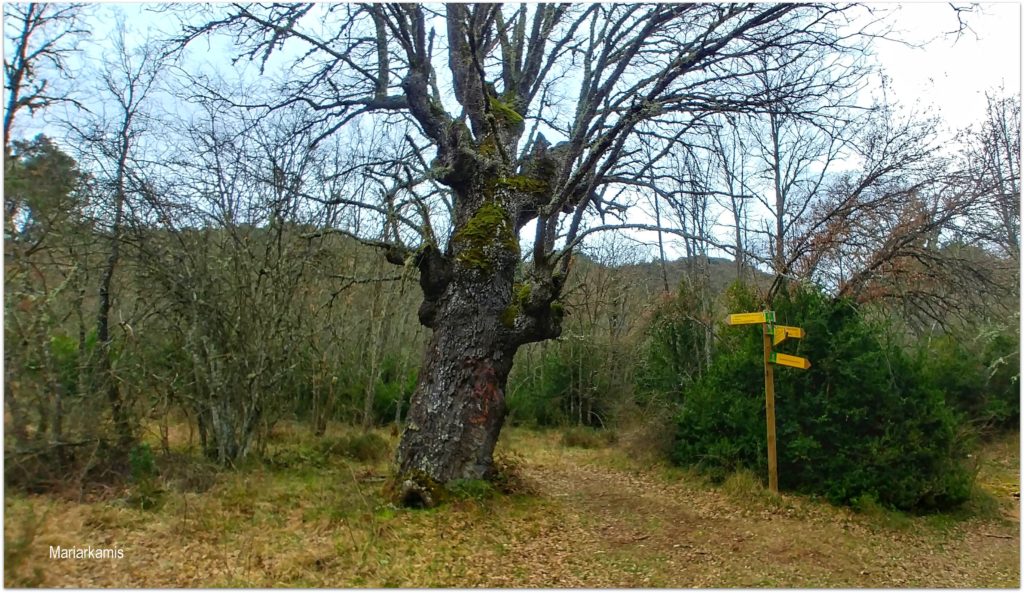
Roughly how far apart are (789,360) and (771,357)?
0.31 metres

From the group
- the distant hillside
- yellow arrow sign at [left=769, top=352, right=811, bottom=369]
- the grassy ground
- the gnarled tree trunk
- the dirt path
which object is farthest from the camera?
the distant hillside

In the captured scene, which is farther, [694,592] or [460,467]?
[460,467]

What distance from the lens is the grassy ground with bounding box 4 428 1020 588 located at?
4.79 metres

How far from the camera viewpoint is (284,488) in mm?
6984

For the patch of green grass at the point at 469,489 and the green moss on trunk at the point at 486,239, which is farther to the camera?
the green moss on trunk at the point at 486,239

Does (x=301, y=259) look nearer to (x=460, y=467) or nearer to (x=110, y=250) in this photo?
(x=110, y=250)

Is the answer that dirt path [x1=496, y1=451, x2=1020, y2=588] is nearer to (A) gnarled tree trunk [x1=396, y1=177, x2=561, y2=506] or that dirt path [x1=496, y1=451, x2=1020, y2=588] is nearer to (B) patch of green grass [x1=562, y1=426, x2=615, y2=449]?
(A) gnarled tree trunk [x1=396, y1=177, x2=561, y2=506]

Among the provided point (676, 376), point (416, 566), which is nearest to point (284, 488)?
point (416, 566)

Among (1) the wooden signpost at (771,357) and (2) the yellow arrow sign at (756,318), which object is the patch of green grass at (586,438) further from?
(2) the yellow arrow sign at (756,318)

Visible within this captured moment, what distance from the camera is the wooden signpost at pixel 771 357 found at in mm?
8219

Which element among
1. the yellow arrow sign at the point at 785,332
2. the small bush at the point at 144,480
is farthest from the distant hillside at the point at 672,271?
the small bush at the point at 144,480

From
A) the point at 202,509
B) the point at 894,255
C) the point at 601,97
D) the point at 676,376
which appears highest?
the point at 601,97

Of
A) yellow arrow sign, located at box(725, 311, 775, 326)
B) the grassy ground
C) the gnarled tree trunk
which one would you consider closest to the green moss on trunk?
the gnarled tree trunk

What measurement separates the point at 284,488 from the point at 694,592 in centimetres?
422
